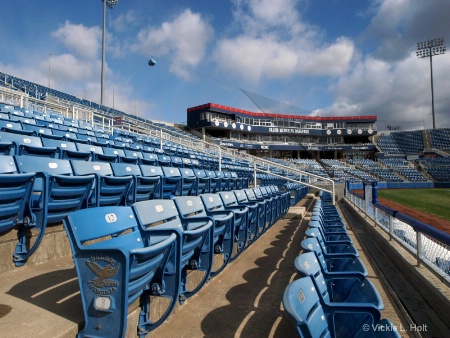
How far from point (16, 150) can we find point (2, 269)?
1642 millimetres

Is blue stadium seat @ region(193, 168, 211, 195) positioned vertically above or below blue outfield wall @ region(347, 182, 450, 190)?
above

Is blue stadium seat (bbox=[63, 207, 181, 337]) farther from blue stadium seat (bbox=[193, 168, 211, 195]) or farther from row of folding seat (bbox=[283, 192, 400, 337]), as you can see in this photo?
blue stadium seat (bbox=[193, 168, 211, 195])

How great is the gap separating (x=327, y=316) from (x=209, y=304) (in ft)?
3.37

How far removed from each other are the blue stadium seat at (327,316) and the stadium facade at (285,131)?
40.0m

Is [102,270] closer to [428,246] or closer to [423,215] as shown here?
[428,246]

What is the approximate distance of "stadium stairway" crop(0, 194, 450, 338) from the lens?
1.66 metres

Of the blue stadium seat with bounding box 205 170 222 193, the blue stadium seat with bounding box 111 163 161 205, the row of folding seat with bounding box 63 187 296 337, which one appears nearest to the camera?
the row of folding seat with bounding box 63 187 296 337

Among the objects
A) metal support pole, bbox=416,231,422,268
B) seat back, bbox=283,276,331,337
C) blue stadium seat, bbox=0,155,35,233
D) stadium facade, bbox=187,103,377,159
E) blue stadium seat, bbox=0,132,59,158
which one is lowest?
metal support pole, bbox=416,231,422,268

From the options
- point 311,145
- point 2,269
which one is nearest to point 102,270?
point 2,269

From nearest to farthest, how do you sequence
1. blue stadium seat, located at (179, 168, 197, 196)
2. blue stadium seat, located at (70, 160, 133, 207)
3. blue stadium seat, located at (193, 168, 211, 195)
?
blue stadium seat, located at (70, 160, 133, 207) < blue stadium seat, located at (179, 168, 197, 196) < blue stadium seat, located at (193, 168, 211, 195)

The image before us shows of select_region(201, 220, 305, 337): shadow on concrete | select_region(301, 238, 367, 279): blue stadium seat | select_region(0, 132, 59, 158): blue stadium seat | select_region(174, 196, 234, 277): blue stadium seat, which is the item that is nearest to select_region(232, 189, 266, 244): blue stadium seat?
select_region(201, 220, 305, 337): shadow on concrete

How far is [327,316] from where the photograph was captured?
5.60 ft

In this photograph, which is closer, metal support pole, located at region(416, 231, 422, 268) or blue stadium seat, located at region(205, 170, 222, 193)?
metal support pole, located at region(416, 231, 422, 268)

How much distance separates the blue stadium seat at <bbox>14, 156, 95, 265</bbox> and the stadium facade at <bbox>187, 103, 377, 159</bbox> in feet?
127
